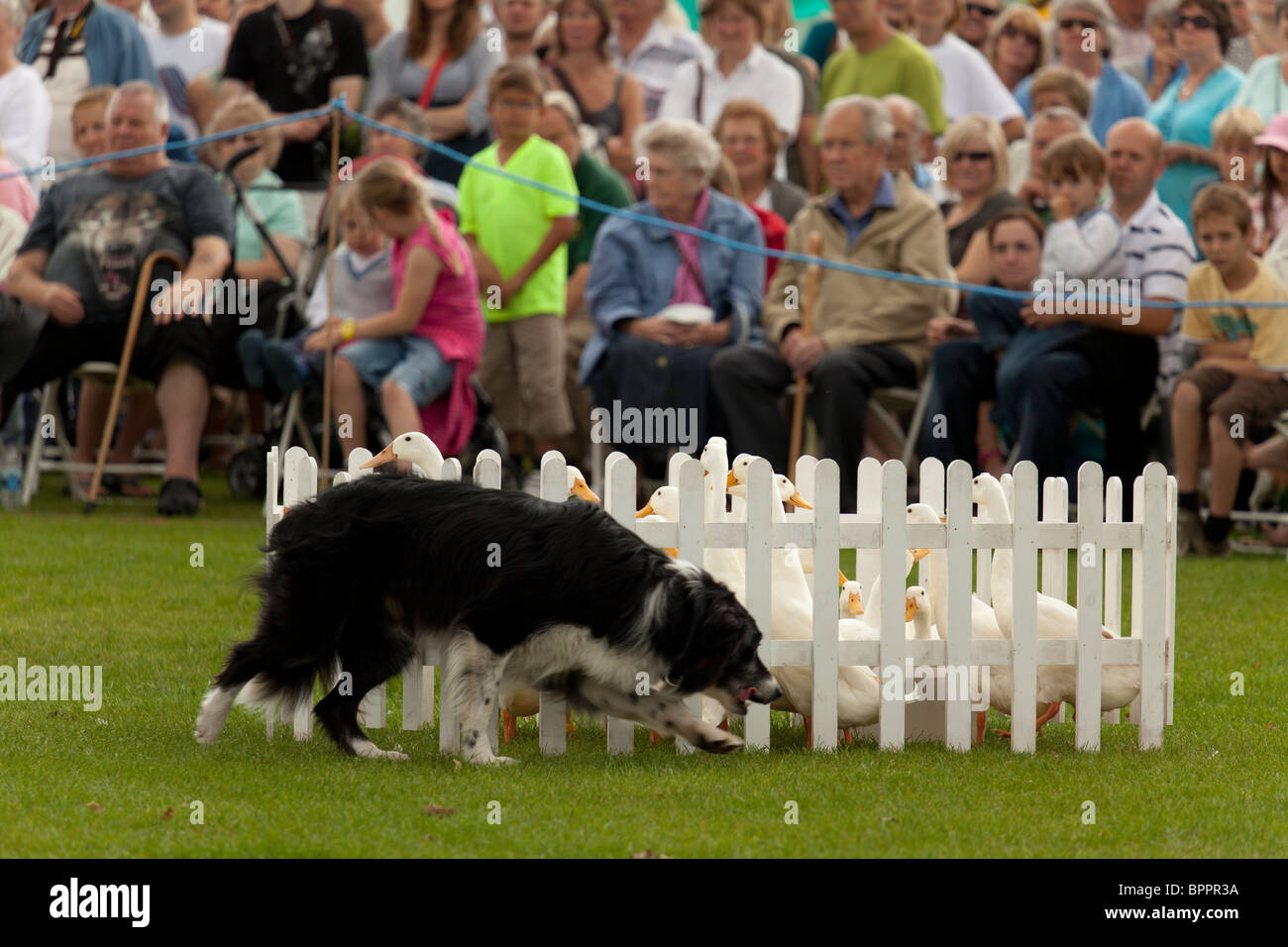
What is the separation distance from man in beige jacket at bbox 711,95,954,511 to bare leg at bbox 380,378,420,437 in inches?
71.2

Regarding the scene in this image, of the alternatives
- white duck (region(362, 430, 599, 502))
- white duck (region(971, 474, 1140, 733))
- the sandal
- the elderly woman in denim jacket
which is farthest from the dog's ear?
the sandal

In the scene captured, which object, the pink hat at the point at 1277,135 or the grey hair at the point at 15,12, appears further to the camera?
the grey hair at the point at 15,12

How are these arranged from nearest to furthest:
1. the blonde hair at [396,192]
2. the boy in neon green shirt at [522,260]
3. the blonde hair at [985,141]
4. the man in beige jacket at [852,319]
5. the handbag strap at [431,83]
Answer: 1. the blonde hair at [396,192]
2. the man in beige jacket at [852,319]
3. the blonde hair at [985,141]
4. the boy in neon green shirt at [522,260]
5. the handbag strap at [431,83]

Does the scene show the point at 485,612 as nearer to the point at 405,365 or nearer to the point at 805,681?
the point at 805,681

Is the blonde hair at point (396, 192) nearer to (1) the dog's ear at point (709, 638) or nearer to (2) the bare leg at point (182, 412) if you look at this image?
(2) the bare leg at point (182, 412)

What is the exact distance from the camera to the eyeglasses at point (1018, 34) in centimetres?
1425

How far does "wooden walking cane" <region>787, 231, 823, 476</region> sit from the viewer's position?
11.6 m

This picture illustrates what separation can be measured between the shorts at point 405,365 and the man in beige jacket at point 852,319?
164 centimetres

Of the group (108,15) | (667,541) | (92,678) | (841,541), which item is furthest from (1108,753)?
(108,15)

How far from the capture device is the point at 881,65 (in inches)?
531

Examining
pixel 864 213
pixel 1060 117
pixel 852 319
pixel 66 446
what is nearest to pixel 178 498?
pixel 66 446

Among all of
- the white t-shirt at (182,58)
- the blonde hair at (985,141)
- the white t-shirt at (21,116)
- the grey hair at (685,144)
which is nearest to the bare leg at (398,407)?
the grey hair at (685,144)

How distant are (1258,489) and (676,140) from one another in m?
4.07

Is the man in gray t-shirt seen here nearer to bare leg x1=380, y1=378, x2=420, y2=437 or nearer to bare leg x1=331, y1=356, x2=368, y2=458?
bare leg x1=331, y1=356, x2=368, y2=458
